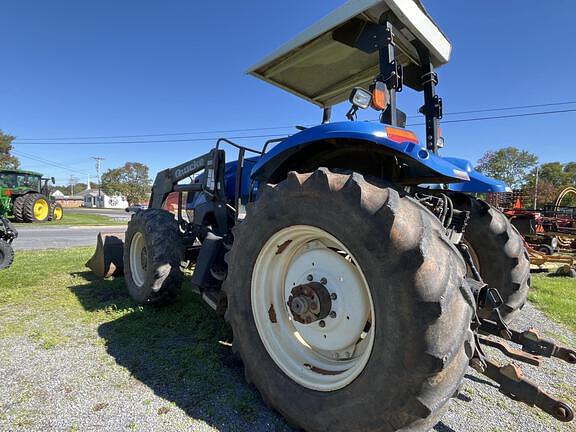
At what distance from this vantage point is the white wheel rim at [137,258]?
4.05 metres

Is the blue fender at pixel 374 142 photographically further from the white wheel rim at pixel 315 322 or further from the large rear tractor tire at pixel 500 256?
the large rear tractor tire at pixel 500 256

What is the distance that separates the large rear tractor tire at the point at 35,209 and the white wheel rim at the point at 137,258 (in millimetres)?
18631

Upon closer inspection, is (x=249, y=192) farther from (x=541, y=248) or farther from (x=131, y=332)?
(x=541, y=248)

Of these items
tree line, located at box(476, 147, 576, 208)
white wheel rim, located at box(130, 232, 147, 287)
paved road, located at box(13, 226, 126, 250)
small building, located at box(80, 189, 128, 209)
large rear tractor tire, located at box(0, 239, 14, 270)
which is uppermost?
tree line, located at box(476, 147, 576, 208)

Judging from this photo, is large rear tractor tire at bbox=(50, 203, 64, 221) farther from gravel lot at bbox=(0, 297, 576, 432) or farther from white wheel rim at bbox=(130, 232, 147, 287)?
gravel lot at bbox=(0, 297, 576, 432)

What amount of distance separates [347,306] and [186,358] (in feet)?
4.53

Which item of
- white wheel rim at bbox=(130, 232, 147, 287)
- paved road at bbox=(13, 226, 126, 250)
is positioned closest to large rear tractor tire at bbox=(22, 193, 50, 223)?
paved road at bbox=(13, 226, 126, 250)

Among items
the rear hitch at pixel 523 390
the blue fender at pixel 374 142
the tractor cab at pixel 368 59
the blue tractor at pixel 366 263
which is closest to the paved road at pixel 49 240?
the blue tractor at pixel 366 263

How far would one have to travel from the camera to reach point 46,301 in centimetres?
393

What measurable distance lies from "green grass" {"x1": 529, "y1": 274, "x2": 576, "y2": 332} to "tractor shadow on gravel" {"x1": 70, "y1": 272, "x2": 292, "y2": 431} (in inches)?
139

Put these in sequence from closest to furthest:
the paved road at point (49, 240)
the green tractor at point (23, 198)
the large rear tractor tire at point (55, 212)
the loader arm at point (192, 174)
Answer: the loader arm at point (192, 174)
the paved road at point (49, 240)
the green tractor at point (23, 198)
the large rear tractor tire at point (55, 212)

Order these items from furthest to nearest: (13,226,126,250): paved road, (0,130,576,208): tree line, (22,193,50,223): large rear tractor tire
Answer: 1. (0,130,576,208): tree line
2. (22,193,50,223): large rear tractor tire
3. (13,226,126,250): paved road

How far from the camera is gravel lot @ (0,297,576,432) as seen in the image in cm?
184

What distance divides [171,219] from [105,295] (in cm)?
136
